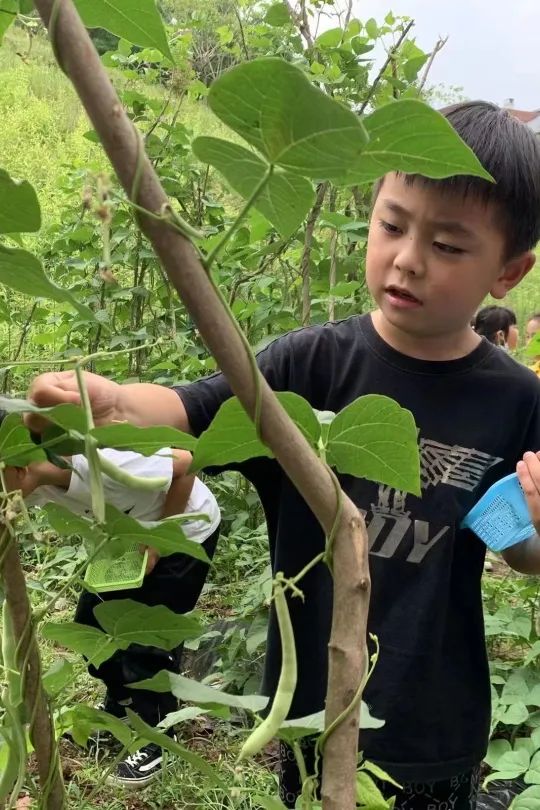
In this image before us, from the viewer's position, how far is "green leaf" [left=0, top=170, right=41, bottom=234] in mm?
281

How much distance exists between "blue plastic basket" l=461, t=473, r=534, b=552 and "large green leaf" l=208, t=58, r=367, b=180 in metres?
0.55

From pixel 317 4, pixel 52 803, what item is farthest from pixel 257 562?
pixel 52 803

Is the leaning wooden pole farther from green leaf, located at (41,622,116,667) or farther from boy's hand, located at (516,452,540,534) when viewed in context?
boy's hand, located at (516,452,540,534)

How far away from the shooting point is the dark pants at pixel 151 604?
1348 millimetres

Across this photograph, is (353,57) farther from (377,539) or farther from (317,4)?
(377,539)

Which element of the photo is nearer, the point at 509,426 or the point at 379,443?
the point at 379,443

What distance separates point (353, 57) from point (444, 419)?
1129 mm

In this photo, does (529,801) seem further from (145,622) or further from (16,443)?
(16,443)

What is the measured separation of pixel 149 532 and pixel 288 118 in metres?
0.21

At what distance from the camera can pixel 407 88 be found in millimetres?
1723

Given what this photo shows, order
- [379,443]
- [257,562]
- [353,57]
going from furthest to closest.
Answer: [257,562] → [353,57] → [379,443]

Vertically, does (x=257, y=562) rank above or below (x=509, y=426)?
below

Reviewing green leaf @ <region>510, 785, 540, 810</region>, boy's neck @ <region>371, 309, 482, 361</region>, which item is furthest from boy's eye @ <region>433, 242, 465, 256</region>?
green leaf @ <region>510, 785, 540, 810</region>

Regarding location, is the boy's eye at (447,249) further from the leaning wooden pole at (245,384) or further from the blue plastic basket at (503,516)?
the leaning wooden pole at (245,384)
